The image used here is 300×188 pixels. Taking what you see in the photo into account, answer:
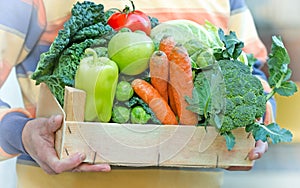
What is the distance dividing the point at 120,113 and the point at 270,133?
230 mm

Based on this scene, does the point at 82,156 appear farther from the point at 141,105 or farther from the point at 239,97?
the point at 239,97

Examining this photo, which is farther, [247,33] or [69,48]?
[247,33]

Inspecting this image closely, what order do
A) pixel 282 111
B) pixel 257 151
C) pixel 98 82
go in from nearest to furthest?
pixel 98 82 < pixel 257 151 < pixel 282 111

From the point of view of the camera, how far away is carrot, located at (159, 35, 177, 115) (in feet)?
2.77

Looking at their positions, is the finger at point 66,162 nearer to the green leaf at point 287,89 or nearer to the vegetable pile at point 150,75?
the vegetable pile at point 150,75

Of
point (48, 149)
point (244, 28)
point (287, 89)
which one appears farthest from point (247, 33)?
point (48, 149)

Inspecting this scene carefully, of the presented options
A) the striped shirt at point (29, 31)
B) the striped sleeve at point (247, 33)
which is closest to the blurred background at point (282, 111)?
the striped sleeve at point (247, 33)

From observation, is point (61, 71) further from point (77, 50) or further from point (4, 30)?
point (4, 30)

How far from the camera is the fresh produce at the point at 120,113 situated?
832 mm

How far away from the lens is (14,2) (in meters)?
1.05

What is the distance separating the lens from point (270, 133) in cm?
90

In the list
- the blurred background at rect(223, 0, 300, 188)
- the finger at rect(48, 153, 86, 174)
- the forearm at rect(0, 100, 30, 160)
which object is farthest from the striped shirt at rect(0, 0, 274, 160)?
the blurred background at rect(223, 0, 300, 188)

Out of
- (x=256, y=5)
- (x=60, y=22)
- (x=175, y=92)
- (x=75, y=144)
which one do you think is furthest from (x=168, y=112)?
(x=256, y=5)

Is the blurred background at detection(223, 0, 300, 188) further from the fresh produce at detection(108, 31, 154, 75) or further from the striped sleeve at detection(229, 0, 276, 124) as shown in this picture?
the fresh produce at detection(108, 31, 154, 75)
